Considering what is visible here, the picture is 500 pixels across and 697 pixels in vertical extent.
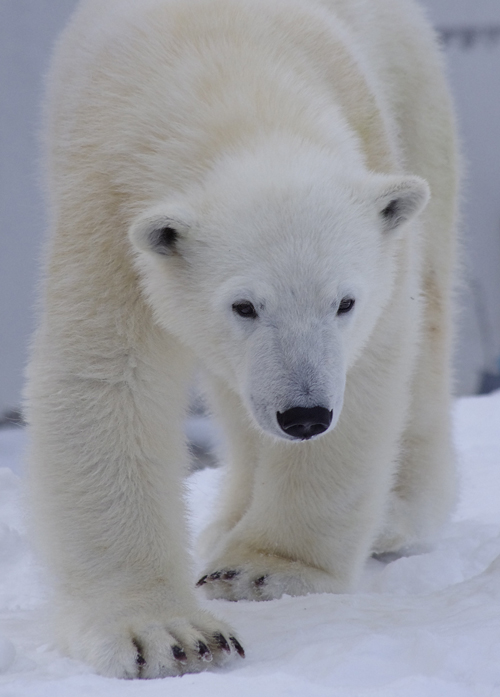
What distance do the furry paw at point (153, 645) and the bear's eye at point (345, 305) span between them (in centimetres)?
77

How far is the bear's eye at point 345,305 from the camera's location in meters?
2.38

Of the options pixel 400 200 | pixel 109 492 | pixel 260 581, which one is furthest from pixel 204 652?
pixel 400 200

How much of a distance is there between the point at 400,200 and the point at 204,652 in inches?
47.4

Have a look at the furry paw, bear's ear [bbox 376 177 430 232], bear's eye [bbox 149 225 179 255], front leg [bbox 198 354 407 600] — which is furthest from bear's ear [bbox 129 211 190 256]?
the furry paw

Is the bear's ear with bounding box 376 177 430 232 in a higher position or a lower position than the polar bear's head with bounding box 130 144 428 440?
higher

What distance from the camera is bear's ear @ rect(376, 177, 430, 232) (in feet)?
8.32

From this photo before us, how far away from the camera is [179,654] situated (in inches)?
86.0

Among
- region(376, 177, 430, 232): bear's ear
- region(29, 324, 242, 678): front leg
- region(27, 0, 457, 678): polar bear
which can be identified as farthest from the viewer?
region(376, 177, 430, 232): bear's ear

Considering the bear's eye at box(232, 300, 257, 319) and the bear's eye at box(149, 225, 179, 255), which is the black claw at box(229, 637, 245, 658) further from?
the bear's eye at box(149, 225, 179, 255)

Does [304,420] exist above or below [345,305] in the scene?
below

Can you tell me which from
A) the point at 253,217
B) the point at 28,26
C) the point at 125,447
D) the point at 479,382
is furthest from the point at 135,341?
the point at 479,382

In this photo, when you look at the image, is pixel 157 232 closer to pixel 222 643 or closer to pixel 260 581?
pixel 222 643

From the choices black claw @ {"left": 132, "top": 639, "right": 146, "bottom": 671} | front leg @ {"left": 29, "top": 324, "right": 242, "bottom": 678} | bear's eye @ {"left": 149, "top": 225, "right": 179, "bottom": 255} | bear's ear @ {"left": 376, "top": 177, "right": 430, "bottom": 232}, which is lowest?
black claw @ {"left": 132, "top": 639, "right": 146, "bottom": 671}

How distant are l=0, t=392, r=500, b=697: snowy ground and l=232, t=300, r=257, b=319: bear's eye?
0.75 metres
